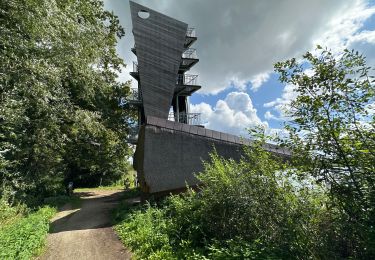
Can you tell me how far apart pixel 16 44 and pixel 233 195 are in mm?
7481

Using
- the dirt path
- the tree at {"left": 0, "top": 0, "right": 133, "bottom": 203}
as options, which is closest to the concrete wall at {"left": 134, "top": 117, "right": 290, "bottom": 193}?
the dirt path

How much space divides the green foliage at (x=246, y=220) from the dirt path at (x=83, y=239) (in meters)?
0.56

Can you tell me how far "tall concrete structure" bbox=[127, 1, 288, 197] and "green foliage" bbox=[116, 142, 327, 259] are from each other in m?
1.98

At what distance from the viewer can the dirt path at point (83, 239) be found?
7688mm

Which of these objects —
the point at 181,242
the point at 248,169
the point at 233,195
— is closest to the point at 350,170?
the point at 248,169

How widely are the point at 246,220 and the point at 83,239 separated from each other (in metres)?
6.09

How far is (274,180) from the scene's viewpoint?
5203mm

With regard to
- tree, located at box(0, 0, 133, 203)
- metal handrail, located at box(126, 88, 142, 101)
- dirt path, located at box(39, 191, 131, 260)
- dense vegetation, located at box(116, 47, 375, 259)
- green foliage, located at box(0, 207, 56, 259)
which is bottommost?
dirt path, located at box(39, 191, 131, 260)

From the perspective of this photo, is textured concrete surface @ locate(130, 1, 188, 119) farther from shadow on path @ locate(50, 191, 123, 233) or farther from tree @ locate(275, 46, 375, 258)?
tree @ locate(275, 46, 375, 258)

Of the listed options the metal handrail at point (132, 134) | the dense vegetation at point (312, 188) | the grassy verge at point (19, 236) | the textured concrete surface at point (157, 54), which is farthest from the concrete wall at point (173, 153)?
the metal handrail at point (132, 134)

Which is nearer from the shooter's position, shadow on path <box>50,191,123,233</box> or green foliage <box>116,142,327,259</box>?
green foliage <box>116,142,327,259</box>

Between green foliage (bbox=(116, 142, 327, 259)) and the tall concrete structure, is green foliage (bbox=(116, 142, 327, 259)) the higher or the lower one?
the lower one

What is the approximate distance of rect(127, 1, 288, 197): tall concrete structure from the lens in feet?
38.6

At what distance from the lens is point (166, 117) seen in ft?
63.2
